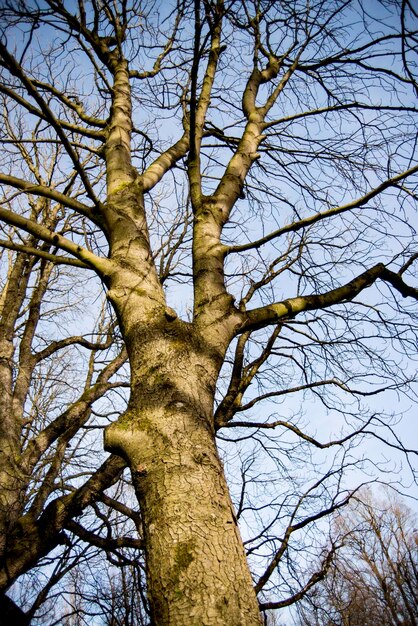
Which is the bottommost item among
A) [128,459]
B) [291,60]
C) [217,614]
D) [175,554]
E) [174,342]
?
[217,614]

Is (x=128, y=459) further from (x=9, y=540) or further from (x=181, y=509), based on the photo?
(x=9, y=540)

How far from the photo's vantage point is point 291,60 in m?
4.03

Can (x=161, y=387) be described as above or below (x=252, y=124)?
below

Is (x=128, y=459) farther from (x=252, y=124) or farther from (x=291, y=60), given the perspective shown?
(x=291, y=60)

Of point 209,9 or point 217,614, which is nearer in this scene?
point 217,614

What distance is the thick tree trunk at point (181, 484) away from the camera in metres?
0.97

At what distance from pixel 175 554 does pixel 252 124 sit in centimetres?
307

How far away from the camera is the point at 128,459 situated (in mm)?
1320

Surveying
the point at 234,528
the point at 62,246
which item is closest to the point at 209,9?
the point at 62,246

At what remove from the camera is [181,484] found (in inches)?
45.6

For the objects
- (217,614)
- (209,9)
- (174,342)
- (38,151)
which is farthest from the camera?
(38,151)

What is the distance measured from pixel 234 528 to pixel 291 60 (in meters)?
4.36

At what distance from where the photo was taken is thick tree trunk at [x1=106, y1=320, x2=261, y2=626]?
974 mm

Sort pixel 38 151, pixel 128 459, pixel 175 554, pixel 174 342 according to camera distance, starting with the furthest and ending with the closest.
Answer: pixel 38 151 < pixel 174 342 < pixel 128 459 < pixel 175 554
